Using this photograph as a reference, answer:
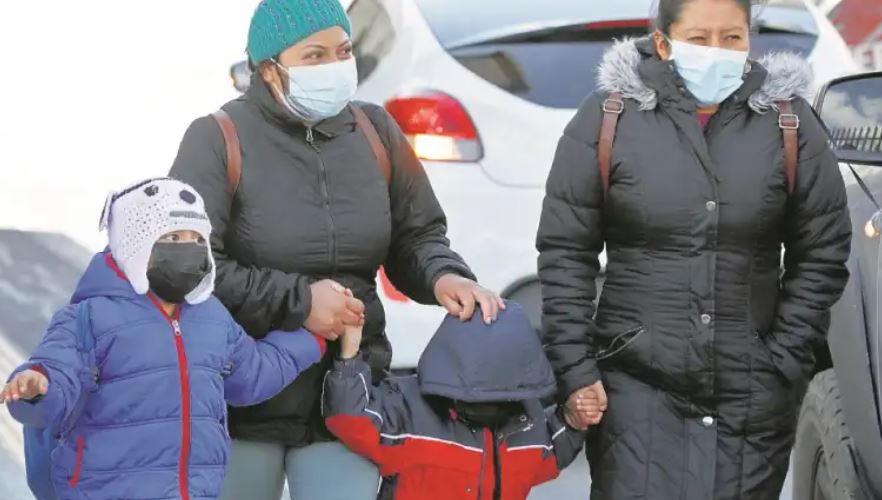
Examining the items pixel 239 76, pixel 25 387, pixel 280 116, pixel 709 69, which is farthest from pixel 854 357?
pixel 239 76

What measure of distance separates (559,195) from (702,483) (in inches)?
29.5

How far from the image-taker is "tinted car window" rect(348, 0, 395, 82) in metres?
6.12

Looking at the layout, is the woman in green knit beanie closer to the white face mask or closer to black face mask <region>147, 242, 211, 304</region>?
the white face mask

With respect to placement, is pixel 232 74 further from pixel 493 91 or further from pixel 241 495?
pixel 241 495

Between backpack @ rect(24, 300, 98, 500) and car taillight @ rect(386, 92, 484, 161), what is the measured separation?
2.51m

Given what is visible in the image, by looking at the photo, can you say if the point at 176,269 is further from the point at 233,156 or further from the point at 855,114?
the point at 855,114

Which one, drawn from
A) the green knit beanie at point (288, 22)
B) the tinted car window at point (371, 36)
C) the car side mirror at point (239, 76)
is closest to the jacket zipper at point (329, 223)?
the green knit beanie at point (288, 22)

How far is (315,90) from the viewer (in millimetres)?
3631

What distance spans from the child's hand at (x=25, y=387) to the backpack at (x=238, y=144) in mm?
651

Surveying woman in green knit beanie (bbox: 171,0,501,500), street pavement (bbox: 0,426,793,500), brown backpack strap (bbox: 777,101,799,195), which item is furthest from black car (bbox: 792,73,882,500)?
street pavement (bbox: 0,426,793,500)

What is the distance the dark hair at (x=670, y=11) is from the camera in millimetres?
3719

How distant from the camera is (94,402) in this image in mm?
3340

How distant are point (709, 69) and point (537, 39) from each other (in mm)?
2196

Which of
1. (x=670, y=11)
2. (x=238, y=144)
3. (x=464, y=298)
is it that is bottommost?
(x=464, y=298)
